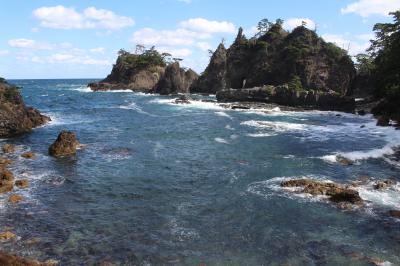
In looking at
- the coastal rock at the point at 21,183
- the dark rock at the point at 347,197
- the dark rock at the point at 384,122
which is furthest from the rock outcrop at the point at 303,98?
the coastal rock at the point at 21,183

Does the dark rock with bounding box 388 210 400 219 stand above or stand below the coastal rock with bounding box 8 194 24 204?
above

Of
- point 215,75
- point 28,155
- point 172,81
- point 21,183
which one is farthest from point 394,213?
point 172,81

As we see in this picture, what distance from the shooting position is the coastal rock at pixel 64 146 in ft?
131

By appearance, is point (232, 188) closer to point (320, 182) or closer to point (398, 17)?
point (320, 182)

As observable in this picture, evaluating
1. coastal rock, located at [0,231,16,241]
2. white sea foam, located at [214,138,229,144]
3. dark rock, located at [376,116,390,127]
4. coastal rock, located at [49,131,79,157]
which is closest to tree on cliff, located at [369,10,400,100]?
dark rock, located at [376,116,390,127]

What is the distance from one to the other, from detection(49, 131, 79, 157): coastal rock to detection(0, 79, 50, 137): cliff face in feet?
37.1

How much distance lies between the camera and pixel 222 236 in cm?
2239

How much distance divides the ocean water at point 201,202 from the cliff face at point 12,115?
7.20ft

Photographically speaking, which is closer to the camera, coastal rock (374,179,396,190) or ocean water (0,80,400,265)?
ocean water (0,80,400,265)

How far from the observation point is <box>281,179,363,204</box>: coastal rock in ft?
90.2

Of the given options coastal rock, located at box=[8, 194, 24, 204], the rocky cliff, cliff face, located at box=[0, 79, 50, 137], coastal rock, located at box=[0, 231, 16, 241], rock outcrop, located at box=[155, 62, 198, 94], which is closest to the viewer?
coastal rock, located at box=[0, 231, 16, 241]

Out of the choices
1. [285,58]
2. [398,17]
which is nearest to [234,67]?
[285,58]

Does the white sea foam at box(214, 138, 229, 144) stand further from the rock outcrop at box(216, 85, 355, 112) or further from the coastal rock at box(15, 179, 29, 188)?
the rock outcrop at box(216, 85, 355, 112)

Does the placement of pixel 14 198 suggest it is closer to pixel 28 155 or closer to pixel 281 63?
pixel 28 155
